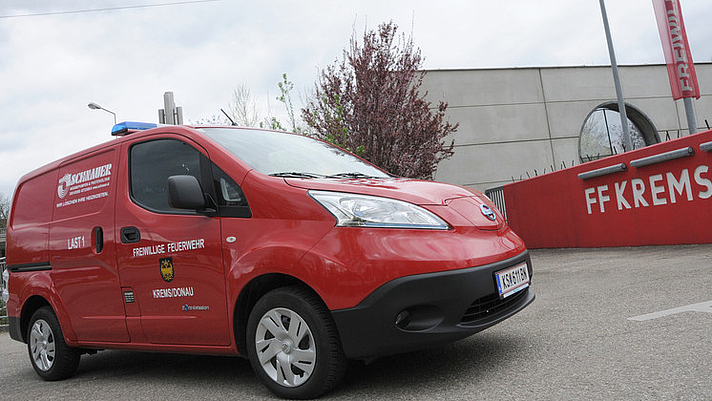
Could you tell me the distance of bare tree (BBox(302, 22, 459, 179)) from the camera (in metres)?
13.3

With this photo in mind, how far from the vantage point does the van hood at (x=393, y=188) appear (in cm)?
328

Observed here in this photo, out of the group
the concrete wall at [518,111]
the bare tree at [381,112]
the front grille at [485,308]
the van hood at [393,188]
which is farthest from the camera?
the concrete wall at [518,111]

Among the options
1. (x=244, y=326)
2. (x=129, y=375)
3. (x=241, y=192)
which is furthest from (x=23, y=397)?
(x=241, y=192)

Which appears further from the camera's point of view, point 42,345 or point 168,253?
point 42,345

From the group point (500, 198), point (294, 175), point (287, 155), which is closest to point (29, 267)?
point (287, 155)

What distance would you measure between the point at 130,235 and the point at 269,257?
1327 millimetres

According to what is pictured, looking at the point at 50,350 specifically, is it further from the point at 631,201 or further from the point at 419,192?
the point at 631,201

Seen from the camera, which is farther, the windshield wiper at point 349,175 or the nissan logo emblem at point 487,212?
the windshield wiper at point 349,175

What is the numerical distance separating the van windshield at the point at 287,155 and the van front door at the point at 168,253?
0.80 ft

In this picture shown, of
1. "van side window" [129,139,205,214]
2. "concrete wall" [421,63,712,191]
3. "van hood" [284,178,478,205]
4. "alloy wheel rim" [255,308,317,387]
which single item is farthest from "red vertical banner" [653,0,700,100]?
"alloy wheel rim" [255,308,317,387]

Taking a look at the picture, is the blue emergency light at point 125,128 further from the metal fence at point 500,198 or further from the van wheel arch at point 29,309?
the metal fence at point 500,198

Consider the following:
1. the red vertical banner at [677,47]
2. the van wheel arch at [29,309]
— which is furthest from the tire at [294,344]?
the red vertical banner at [677,47]

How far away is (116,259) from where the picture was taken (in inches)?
162

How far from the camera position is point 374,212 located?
3154mm
